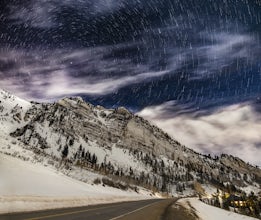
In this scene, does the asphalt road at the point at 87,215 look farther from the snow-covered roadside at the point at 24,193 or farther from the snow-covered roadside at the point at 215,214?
the snow-covered roadside at the point at 215,214

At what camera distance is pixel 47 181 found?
103 feet

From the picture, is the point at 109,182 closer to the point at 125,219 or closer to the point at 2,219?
the point at 125,219

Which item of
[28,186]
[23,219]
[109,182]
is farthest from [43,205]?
[109,182]

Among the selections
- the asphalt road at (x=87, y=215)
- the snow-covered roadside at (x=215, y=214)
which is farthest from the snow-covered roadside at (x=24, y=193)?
the snow-covered roadside at (x=215, y=214)

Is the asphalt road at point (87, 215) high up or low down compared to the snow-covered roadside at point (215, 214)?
down

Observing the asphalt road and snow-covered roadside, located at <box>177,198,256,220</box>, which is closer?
the asphalt road

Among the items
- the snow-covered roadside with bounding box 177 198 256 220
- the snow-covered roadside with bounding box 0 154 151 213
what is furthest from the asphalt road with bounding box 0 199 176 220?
the snow-covered roadside with bounding box 177 198 256 220

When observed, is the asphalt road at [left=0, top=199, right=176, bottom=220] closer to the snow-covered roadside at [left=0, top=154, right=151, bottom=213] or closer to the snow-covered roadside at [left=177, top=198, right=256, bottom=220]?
the snow-covered roadside at [left=0, top=154, right=151, bottom=213]

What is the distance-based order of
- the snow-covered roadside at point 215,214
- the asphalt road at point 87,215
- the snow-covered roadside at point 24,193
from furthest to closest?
the snow-covered roadside at point 215,214 → the snow-covered roadside at point 24,193 → the asphalt road at point 87,215

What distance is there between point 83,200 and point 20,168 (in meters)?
6.12

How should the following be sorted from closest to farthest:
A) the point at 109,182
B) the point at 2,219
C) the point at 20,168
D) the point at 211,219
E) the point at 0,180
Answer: the point at 2,219 → the point at 0,180 → the point at 211,219 → the point at 20,168 → the point at 109,182

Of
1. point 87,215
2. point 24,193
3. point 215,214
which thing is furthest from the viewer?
point 215,214

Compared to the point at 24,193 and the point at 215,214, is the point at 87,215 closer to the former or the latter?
the point at 24,193

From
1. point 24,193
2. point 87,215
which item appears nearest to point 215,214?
point 87,215
